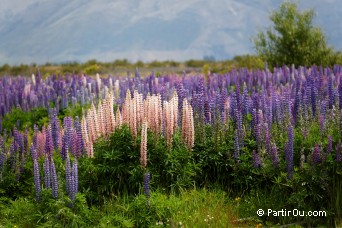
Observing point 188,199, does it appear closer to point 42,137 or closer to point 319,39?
point 42,137

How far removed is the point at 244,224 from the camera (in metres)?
7.91

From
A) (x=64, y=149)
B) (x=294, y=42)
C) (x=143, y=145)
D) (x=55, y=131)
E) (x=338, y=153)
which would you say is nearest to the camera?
(x=338, y=153)

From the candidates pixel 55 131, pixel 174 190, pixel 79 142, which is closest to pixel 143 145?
pixel 174 190

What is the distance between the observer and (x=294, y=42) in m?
23.1

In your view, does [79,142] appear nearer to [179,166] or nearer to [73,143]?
[73,143]

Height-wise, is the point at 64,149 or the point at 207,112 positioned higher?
the point at 207,112

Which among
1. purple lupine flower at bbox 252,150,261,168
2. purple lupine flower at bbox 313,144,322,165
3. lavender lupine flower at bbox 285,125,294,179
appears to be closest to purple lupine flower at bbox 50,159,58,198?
purple lupine flower at bbox 252,150,261,168

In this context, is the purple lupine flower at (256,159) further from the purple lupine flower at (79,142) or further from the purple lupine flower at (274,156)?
the purple lupine flower at (79,142)

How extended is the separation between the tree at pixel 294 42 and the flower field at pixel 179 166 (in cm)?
1289

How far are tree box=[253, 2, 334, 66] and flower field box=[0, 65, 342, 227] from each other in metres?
12.9

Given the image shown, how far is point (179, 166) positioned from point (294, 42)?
15754mm

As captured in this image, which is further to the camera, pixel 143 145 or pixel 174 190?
pixel 174 190

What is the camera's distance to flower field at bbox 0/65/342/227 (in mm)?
7750

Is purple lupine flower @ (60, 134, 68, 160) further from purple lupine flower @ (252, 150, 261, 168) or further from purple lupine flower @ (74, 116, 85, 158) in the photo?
purple lupine flower @ (252, 150, 261, 168)
